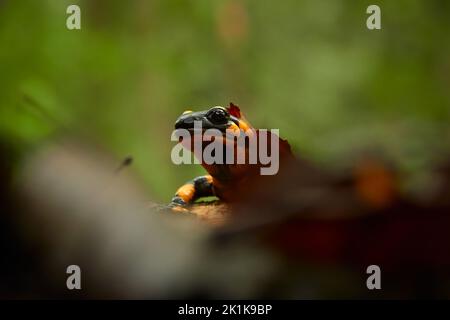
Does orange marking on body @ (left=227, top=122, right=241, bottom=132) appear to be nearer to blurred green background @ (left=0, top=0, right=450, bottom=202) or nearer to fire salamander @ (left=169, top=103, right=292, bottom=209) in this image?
fire salamander @ (left=169, top=103, right=292, bottom=209)

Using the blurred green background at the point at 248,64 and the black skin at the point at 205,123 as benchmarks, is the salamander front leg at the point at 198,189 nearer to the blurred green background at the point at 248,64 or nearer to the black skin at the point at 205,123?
the black skin at the point at 205,123

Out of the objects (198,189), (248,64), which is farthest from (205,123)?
(248,64)

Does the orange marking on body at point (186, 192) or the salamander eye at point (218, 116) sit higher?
the salamander eye at point (218, 116)

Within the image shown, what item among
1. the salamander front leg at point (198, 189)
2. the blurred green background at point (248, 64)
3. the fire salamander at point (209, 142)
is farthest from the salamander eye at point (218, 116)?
the blurred green background at point (248, 64)

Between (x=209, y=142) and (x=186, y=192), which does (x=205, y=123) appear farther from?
(x=186, y=192)

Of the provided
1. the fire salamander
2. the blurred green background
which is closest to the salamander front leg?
the fire salamander
